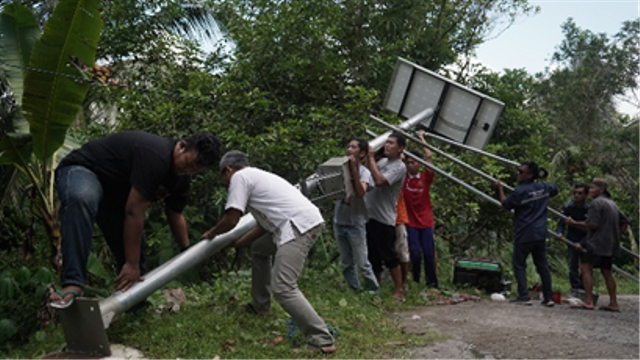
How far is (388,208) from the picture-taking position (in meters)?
7.23

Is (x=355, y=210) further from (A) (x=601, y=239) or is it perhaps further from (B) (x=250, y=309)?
(A) (x=601, y=239)

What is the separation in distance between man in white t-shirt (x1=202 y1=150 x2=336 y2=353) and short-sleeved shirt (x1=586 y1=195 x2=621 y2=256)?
4703 millimetres

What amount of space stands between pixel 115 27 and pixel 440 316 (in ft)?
22.2

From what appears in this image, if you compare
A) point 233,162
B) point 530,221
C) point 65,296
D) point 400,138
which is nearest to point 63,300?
point 65,296

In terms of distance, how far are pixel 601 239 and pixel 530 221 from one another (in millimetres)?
971

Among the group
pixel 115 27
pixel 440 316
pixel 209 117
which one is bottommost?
pixel 440 316

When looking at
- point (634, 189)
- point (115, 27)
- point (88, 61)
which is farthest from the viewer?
point (634, 189)

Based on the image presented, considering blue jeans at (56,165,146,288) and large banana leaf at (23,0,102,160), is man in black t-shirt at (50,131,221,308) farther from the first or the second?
large banana leaf at (23,0,102,160)

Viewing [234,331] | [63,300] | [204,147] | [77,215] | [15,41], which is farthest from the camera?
[15,41]

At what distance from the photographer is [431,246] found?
8141 millimetres

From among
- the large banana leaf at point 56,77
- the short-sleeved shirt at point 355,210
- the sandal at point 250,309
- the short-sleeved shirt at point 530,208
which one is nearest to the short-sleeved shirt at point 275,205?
the sandal at point 250,309

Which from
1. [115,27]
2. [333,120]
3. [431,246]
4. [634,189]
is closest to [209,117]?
[333,120]

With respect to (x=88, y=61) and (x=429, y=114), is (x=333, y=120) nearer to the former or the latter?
(x=429, y=114)

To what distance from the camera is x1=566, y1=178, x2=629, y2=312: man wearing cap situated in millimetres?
7828
